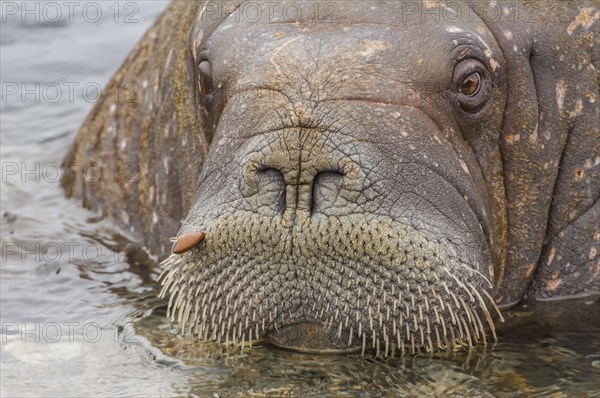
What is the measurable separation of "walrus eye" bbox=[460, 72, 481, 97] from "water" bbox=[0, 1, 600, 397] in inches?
69.8

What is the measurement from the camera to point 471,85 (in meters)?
9.25

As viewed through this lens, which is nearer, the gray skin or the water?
the gray skin

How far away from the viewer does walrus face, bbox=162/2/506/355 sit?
8.55 metres

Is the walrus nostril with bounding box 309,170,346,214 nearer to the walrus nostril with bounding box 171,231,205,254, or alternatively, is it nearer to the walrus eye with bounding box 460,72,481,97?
the walrus nostril with bounding box 171,231,205,254

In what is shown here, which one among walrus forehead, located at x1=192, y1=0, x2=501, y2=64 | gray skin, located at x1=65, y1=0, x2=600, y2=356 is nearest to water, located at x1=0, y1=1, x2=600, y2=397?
gray skin, located at x1=65, y1=0, x2=600, y2=356

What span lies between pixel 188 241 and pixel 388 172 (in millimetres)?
1395

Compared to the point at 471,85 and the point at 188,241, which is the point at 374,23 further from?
the point at 188,241

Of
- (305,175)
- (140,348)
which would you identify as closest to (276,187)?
(305,175)

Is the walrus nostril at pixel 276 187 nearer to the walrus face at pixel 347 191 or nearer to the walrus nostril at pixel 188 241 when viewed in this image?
the walrus face at pixel 347 191

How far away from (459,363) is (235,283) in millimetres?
1604

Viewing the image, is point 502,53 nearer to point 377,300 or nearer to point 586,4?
point 586,4

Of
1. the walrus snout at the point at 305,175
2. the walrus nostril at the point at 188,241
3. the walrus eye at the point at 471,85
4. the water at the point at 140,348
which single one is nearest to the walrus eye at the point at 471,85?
the walrus eye at the point at 471,85

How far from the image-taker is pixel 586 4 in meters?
9.90

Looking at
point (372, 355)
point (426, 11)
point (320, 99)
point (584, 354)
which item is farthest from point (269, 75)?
point (584, 354)
